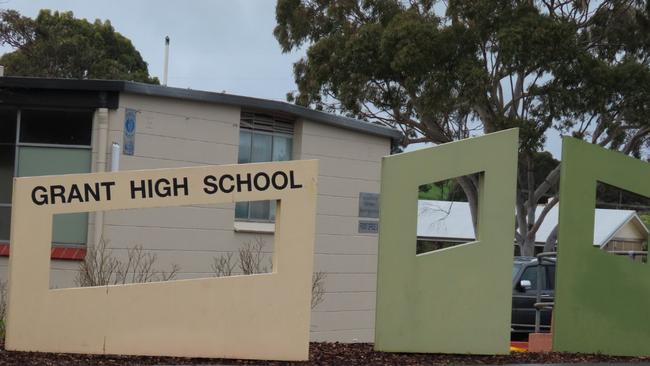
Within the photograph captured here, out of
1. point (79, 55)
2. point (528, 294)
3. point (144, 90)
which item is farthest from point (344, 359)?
point (79, 55)

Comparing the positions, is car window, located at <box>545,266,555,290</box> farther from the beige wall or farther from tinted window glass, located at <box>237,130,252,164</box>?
tinted window glass, located at <box>237,130,252,164</box>

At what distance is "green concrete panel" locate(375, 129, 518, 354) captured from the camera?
30.1ft

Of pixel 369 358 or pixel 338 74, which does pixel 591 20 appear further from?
pixel 369 358

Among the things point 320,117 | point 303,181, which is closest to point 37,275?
point 303,181

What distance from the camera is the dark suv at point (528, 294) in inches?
642

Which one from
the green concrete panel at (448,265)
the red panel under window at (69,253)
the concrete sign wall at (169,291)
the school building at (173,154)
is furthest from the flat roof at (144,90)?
the green concrete panel at (448,265)

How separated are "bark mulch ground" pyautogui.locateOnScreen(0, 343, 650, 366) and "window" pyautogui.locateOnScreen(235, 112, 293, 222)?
15.3ft

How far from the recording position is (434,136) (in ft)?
97.8

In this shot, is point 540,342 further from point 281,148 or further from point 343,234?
point 281,148

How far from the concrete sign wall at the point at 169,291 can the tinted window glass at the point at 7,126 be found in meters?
5.86

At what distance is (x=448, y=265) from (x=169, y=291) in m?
2.78

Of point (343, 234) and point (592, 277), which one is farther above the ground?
point (343, 234)

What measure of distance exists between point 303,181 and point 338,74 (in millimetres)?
19921

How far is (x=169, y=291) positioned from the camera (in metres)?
8.53
